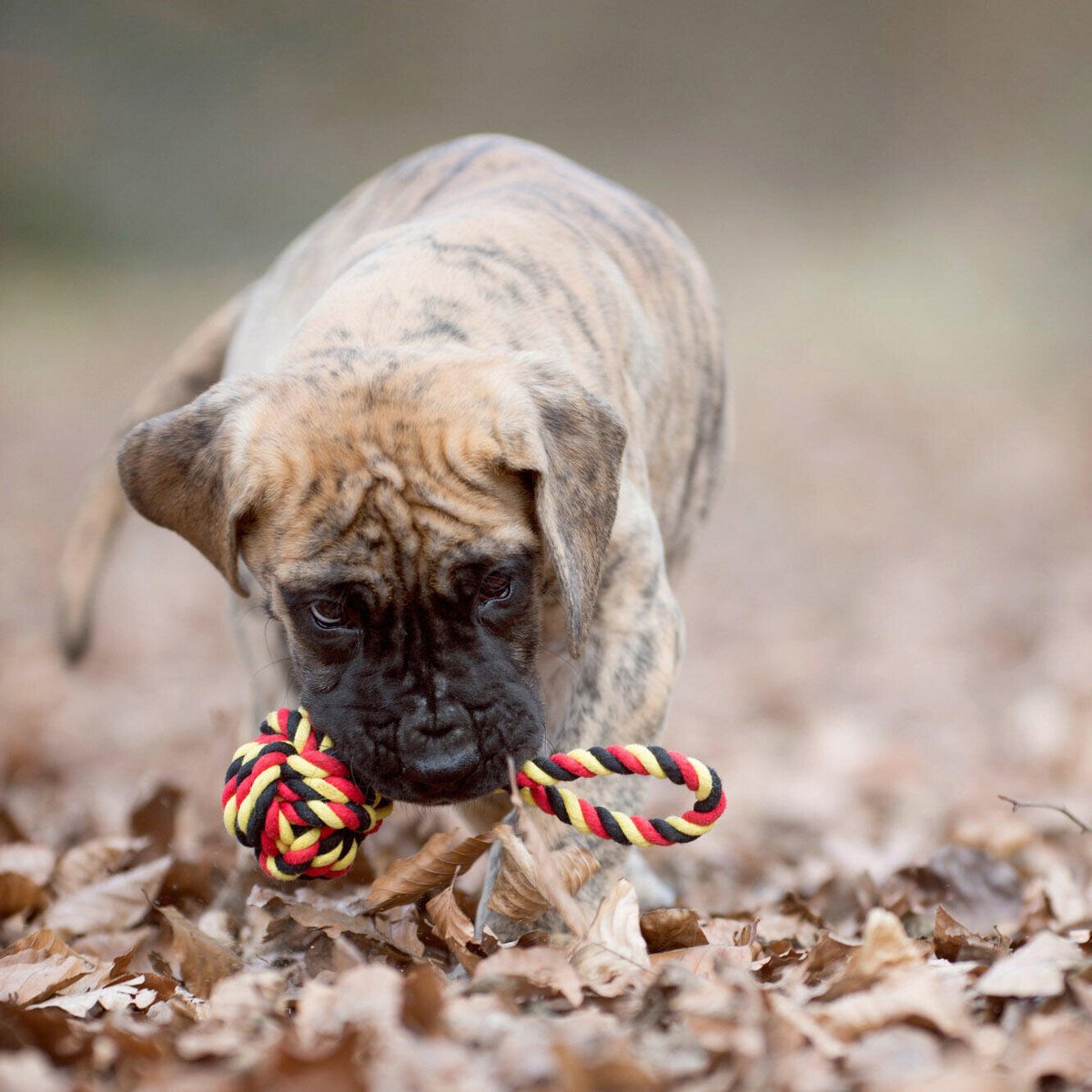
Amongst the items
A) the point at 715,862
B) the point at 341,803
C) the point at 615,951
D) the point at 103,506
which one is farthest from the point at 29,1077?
the point at 103,506

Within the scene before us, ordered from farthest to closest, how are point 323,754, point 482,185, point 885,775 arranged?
point 885,775 → point 482,185 → point 323,754

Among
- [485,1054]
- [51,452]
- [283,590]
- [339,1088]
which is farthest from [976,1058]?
[51,452]

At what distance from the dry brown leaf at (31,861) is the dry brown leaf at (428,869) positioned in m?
1.30

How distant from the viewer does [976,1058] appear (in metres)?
2.08

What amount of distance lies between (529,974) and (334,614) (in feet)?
3.20

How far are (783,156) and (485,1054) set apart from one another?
706 inches

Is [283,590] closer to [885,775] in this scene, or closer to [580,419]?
[580,419]

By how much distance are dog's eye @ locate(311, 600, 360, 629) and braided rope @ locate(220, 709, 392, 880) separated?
254mm

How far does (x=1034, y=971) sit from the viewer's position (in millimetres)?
2359

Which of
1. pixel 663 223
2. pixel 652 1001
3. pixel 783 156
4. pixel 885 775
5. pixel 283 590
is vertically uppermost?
pixel 783 156

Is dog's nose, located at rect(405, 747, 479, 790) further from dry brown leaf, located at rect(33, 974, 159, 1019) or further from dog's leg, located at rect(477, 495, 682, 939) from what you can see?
dry brown leaf, located at rect(33, 974, 159, 1019)

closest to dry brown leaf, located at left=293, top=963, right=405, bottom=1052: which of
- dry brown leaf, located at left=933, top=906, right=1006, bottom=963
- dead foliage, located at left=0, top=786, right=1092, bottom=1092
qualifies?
dead foliage, located at left=0, top=786, right=1092, bottom=1092

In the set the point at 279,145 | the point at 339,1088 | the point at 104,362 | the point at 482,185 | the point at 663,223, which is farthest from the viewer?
the point at 279,145

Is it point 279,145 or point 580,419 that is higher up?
point 279,145
